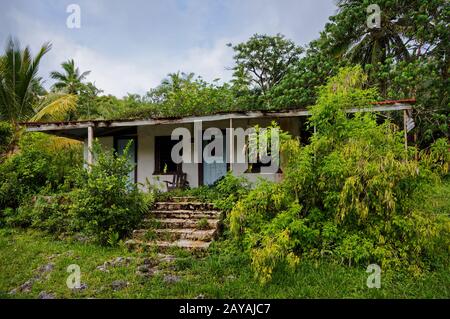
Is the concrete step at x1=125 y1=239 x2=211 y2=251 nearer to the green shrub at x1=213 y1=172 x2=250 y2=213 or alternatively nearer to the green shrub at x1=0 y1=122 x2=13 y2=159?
the green shrub at x1=213 y1=172 x2=250 y2=213

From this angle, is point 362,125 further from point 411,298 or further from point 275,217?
point 411,298

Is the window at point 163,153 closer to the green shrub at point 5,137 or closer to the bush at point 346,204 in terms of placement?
the bush at point 346,204

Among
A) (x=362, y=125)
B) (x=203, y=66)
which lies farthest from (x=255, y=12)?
(x=362, y=125)

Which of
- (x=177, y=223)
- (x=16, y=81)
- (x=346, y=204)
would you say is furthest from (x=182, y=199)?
(x=16, y=81)

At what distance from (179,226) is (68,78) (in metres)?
24.2

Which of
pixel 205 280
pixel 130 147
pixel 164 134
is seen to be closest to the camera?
pixel 205 280

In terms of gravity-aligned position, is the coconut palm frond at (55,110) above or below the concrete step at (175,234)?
above

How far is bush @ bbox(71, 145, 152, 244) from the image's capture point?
21.6 ft

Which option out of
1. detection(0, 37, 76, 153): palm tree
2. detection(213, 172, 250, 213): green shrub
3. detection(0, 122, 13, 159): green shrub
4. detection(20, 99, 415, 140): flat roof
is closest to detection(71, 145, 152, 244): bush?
detection(213, 172, 250, 213): green shrub

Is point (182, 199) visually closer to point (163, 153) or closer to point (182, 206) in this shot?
point (182, 206)

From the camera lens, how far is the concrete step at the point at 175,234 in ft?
20.7

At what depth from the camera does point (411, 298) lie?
3957 millimetres

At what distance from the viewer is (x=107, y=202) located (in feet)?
22.0

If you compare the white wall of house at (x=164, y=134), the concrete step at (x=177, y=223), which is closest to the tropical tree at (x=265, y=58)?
the white wall of house at (x=164, y=134)
